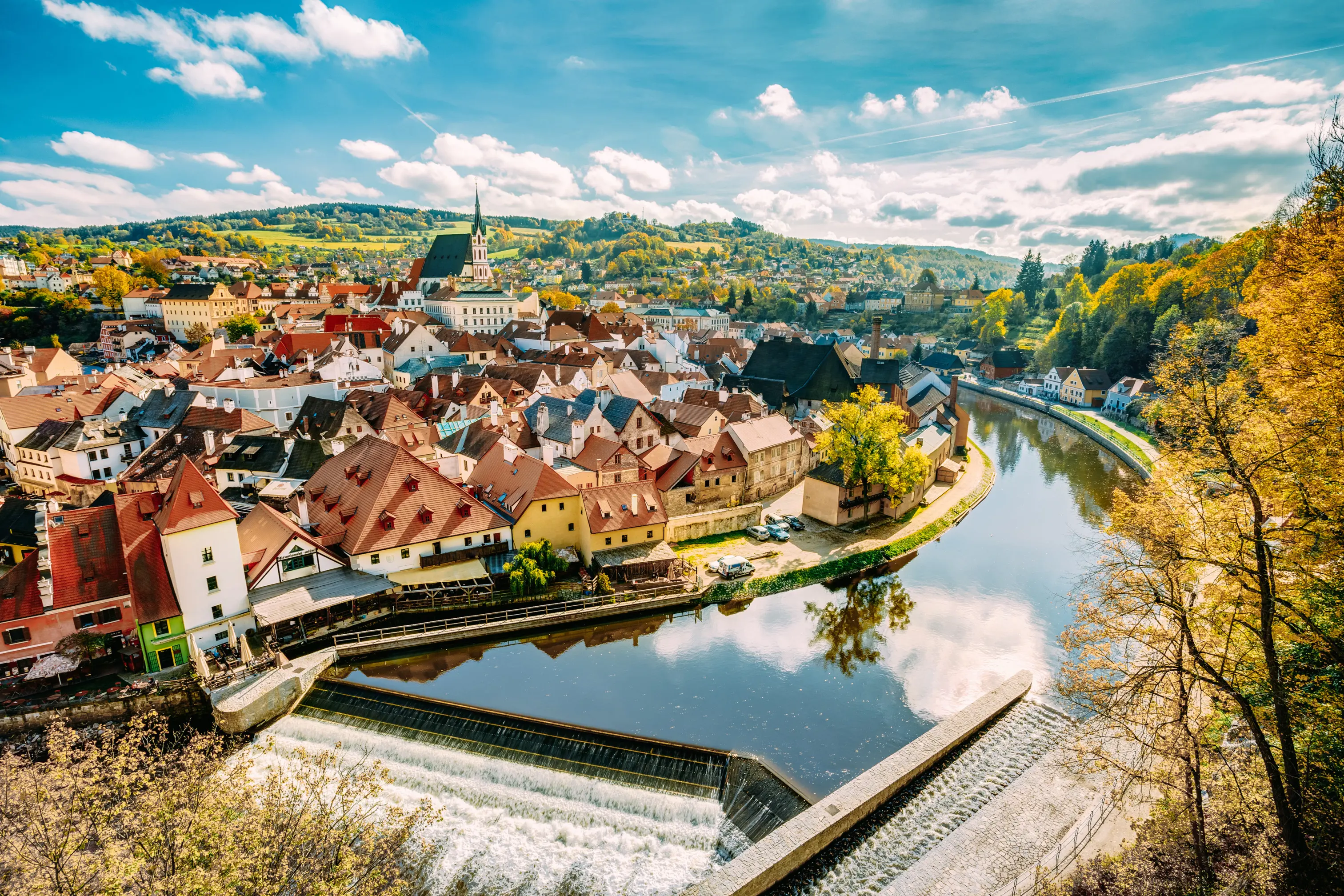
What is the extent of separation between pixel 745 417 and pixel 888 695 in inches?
1063

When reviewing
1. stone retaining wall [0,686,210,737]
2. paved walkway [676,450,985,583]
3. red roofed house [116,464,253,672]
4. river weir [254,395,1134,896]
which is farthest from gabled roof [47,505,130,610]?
paved walkway [676,450,985,583]

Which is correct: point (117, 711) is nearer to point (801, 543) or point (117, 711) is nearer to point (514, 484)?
point (514, 484)

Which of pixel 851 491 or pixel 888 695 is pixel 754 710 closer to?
pixel 888 695

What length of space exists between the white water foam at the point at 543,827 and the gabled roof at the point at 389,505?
9.45m

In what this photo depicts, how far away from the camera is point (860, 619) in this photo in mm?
27422

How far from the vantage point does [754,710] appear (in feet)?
68.4

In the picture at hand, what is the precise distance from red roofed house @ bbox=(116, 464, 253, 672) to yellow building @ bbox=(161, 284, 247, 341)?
242 ft

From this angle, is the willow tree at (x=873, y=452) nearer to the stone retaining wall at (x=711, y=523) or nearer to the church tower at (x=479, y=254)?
the stone retaining wall at (x=711, y=523)

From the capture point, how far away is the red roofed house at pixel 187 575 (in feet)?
68.7

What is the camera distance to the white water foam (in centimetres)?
1452

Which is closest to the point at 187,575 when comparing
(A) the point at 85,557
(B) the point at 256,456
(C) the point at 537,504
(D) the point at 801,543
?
(A) the point at 85,557

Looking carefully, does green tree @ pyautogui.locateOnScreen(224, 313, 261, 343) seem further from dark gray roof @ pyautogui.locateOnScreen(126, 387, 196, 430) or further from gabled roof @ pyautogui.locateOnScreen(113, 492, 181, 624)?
gabled roof @ pyautogui.locateOnScreen(113, 492, 181, 624)

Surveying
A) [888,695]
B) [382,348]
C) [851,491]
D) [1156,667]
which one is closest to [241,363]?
[382,348]

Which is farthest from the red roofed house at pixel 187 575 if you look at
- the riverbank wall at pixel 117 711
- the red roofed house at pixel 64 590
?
the riverbank wall at pixel 117 711
